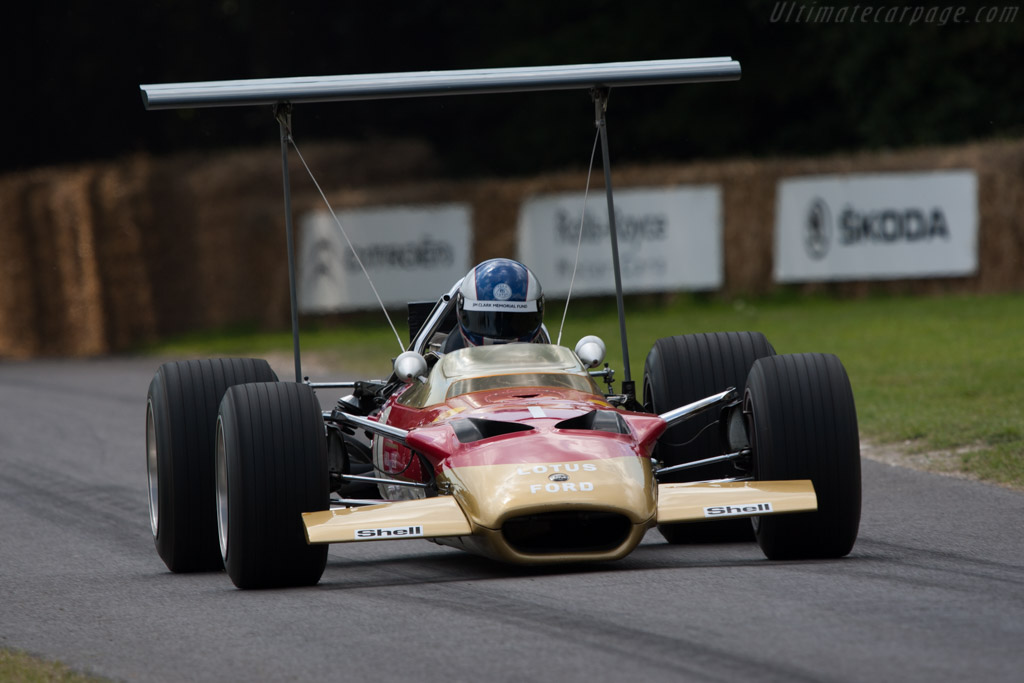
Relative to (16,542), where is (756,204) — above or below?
above

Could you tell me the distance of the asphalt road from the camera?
5246 mm

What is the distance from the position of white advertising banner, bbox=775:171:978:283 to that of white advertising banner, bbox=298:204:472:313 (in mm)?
5696

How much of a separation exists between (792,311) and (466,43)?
15.8 metres

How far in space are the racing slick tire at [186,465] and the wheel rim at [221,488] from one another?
320 millimetres

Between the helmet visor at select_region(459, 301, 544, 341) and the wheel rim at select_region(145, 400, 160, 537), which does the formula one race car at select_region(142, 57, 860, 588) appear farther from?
the helmet visor at select_region(459, 301, 544, 341)

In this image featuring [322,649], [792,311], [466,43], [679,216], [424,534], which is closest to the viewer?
[322,649]

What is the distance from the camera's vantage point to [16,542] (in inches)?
370

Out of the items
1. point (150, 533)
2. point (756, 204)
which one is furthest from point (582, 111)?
point (150, 533)

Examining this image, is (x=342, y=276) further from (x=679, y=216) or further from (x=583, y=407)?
(x=583, y=407)

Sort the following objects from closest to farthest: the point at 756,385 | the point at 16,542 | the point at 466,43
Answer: the point at 756,385 → the point at 16,542 → the point at 466,43

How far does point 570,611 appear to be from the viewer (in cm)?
609

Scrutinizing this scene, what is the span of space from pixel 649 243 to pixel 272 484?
60.8ft

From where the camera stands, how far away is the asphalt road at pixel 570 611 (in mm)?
5246

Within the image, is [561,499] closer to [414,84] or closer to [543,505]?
[543,505]
